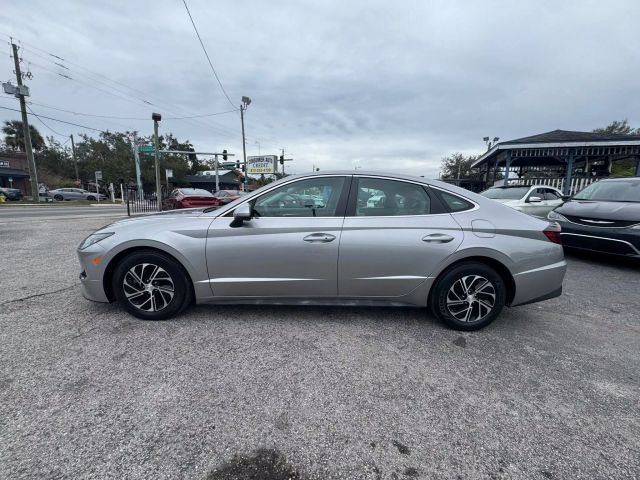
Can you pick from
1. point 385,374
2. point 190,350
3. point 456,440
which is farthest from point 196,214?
point 456,440

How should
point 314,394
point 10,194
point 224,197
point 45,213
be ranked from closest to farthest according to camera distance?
point 314,394 → point 224,197 → point 45,213 → point 10,194

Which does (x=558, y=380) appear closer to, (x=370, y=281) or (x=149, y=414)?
(x=370, y=281)

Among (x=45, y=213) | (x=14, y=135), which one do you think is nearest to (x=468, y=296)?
(x=45, y=213)

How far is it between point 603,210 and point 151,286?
6.83 m

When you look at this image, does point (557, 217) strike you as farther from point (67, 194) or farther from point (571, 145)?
point (67, 194)

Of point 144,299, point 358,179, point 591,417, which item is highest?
point 358,179

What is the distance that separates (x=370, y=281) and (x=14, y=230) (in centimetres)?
1075

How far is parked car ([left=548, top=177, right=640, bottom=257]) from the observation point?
4.72 meters

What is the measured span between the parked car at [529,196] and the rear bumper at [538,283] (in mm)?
6185

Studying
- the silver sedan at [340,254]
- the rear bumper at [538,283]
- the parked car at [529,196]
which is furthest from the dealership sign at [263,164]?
the rear bumper at [538,283]

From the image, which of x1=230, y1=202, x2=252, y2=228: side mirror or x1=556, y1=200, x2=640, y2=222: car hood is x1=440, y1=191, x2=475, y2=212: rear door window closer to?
x1=230, y1=202, x2=252, y2=228: side mirror

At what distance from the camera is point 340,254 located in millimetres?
2779

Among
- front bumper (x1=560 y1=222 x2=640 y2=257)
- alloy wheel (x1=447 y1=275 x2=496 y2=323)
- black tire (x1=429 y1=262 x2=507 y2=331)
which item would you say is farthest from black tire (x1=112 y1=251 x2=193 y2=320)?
→ front bumper (x1=560 y1=222 x2=640 y2=257)

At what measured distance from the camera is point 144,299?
296cm
